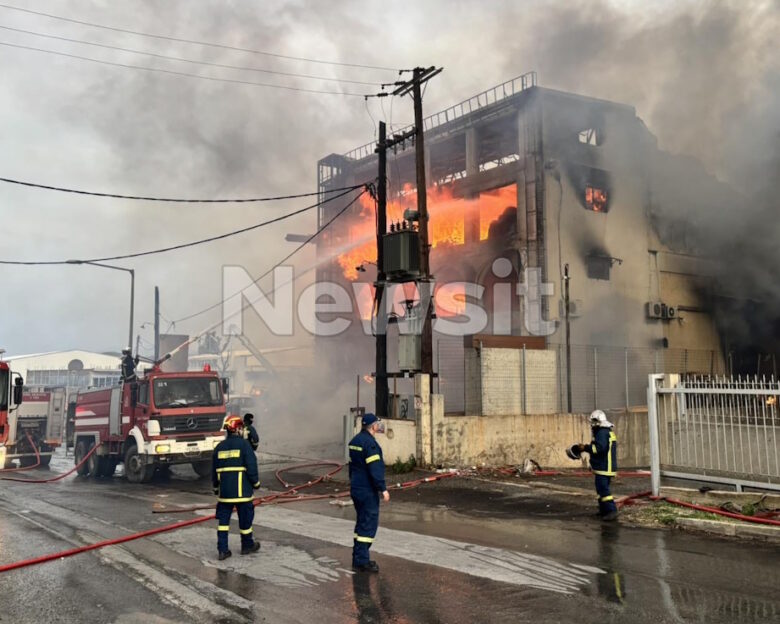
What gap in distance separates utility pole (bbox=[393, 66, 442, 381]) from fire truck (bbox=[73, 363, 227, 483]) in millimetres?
A: 5164

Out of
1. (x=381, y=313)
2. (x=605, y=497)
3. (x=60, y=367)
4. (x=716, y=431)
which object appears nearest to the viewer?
(x=605, y=497)

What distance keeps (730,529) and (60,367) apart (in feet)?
286

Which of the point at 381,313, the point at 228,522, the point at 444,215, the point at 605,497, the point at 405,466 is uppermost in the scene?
the point at 444,215

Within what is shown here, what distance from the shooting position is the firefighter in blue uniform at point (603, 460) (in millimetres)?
8375

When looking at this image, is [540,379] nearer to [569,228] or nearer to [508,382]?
[508,382]

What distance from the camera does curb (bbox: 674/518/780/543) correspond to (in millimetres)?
7133

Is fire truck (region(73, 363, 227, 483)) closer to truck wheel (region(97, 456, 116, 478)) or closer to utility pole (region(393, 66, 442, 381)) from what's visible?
truck wheel (region(97, 456, 116, 478))

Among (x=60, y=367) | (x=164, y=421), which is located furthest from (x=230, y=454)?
(x=60, y=367)

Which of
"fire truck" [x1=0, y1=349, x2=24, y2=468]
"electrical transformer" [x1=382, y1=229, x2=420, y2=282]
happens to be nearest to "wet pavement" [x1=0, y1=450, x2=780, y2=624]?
"fire truck" [x1=0, y1=349, x2=24, y2=468]

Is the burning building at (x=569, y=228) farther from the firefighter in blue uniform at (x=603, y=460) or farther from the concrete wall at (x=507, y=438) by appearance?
the firefighter in blue uniform at (x=603, y=460)

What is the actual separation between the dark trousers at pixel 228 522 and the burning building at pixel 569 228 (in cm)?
1851

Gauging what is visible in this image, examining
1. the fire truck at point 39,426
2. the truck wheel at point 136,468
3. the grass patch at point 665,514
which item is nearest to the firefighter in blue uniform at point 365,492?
the grass patch at point 665,514

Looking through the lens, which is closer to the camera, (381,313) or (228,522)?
(228,522)

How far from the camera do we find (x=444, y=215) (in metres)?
32.6
